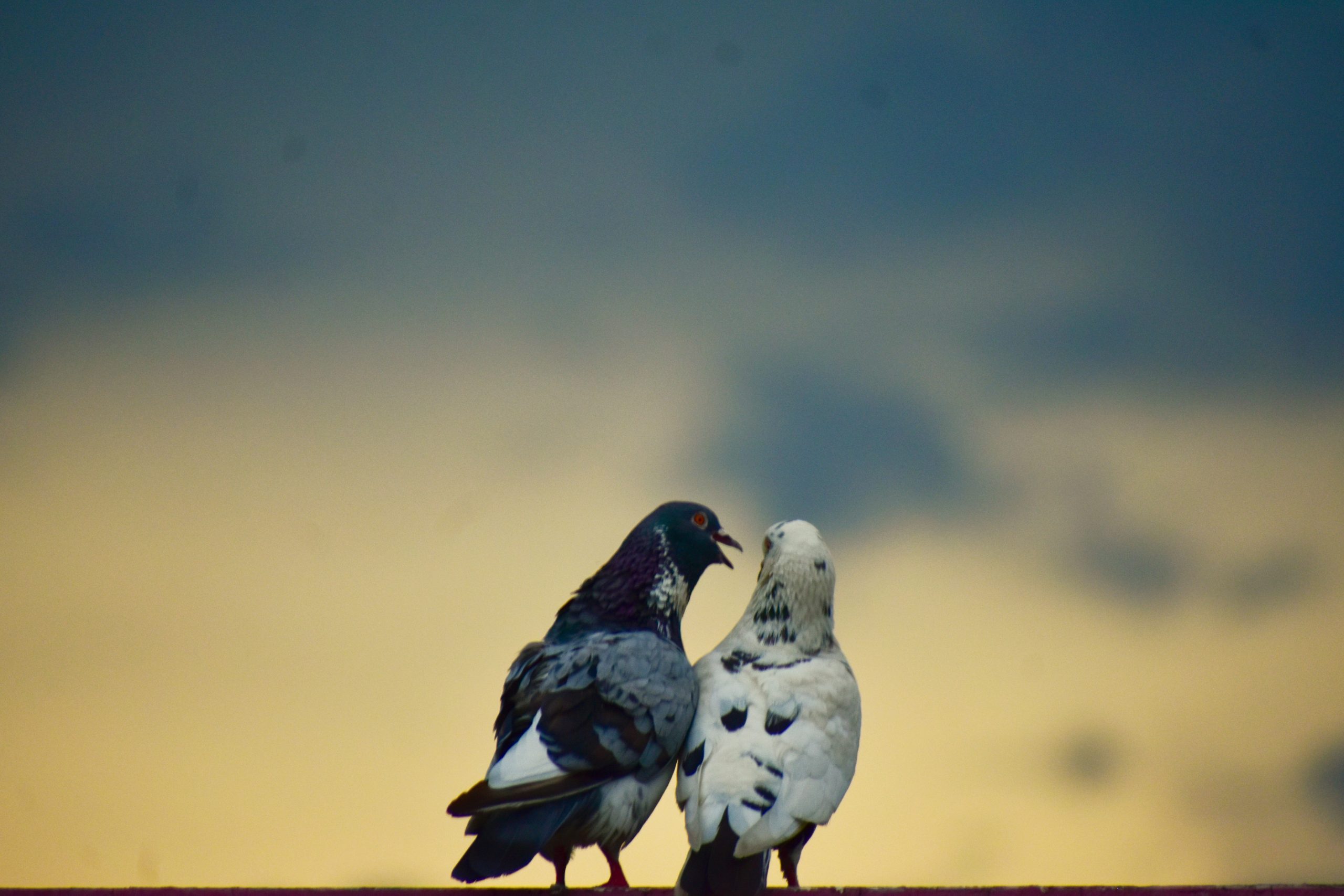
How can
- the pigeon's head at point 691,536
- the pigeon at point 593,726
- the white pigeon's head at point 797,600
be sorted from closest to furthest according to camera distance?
the pigeon at point 593,726
the white pigeon's head at point 797,600
the pigeon's head at point 691,536

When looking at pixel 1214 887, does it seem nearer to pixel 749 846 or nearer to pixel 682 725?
pixel 749 846

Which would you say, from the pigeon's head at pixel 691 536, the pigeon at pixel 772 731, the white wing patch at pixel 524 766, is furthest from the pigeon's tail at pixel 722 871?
the pigeon's head at pixel 691 536

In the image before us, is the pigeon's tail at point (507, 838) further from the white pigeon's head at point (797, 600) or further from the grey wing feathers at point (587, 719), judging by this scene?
the white pigeon's head at point (797, 600)

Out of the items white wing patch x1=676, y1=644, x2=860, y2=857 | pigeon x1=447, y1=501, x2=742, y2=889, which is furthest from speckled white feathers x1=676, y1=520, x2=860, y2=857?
pigeon x1=447, y1=501, x2=742, y2=889

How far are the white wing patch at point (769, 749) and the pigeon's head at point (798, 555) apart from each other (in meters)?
0.38

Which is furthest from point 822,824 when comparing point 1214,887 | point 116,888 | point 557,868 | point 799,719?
point 116,888

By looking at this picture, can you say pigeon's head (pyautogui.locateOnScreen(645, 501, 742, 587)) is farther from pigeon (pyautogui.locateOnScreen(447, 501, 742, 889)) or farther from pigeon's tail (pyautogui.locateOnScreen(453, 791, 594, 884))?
pigeon's tail (pyautogui.locateOnScreen(453, 791, 594, 884))

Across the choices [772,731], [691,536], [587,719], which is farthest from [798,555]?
[587,719]

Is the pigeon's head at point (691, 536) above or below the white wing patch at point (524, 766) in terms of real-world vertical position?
above

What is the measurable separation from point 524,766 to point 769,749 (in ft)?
3.49

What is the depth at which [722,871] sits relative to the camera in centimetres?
484

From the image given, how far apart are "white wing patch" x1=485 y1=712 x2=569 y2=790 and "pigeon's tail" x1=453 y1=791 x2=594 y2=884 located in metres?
0.11

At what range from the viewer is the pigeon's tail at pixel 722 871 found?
189 inches

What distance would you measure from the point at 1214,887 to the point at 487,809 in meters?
2.90
